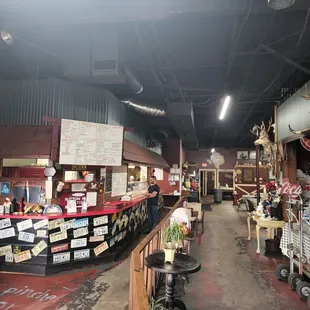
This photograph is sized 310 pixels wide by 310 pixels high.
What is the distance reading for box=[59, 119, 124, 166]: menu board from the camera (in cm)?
477

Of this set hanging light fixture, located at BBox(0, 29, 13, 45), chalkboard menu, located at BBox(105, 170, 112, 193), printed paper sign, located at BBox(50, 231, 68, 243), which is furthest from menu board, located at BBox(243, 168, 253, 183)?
hanging light fixture, located at BBox(0, 29, 13, 45)

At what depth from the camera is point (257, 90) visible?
638 cm

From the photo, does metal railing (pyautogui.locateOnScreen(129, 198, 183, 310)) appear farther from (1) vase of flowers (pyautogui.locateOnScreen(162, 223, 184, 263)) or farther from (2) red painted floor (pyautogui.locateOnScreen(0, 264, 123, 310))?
(2) red painted floor (pyautogui.locateOnScreen(0, 264, 123, 310))

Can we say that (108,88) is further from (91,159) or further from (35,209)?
(35,209)

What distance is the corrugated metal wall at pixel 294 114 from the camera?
14.8ft

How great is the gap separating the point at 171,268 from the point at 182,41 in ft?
12.0

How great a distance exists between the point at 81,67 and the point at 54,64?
4.34ft

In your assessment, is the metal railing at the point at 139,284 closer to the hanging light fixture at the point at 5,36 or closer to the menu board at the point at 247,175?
the hanging light fixture at the point at 5,36

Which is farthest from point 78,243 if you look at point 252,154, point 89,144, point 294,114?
point 252,154

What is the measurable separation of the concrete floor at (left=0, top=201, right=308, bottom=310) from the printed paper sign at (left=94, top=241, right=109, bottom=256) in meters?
0.27

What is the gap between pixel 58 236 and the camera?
14.8 ft

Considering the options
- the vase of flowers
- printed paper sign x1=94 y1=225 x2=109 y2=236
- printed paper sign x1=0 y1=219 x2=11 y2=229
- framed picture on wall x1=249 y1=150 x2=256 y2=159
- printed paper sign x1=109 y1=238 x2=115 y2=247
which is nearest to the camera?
the vase of flowers

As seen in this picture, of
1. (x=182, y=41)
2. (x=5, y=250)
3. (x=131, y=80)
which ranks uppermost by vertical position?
(x=182, y=41)

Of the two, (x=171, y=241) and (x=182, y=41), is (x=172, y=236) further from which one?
(x=182, y=41)
